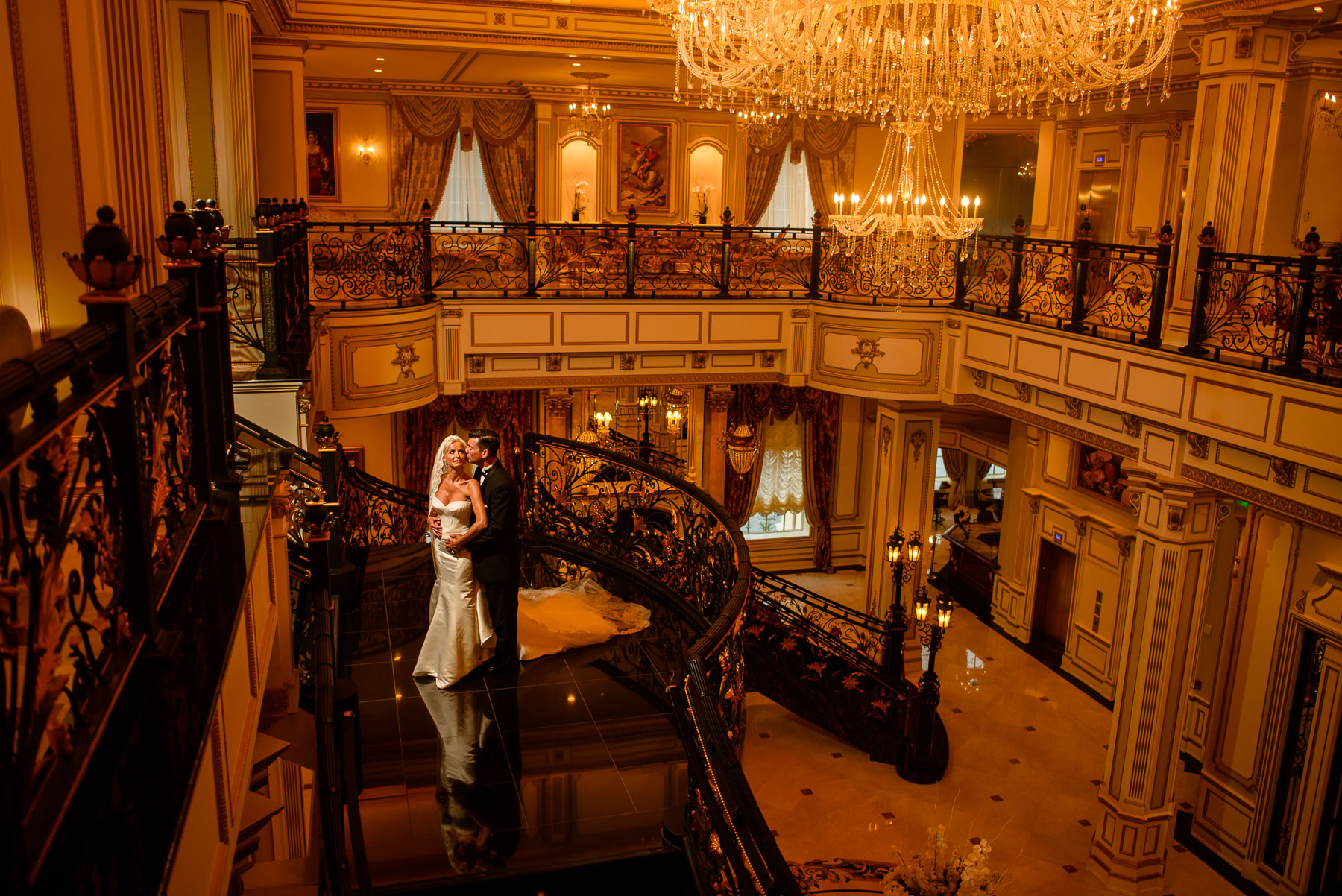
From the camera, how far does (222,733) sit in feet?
8.64

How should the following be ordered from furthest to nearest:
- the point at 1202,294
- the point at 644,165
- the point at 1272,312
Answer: the point at 644,165 < the point at 1202,294 < the point at 1272,312

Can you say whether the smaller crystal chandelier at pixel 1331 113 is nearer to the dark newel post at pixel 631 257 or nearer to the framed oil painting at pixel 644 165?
the dark newel post at pixel 631 257

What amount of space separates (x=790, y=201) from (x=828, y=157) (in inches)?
36.6

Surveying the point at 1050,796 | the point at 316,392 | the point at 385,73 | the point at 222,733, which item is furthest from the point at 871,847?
the point at 385,73

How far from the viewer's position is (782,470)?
1717 cm

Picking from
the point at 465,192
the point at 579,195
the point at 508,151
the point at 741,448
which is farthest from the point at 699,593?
the point at 465,192

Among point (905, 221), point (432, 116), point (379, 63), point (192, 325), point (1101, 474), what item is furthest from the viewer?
point (432, 116)

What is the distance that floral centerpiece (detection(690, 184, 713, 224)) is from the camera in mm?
15805

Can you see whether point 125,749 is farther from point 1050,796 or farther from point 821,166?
point 821,166

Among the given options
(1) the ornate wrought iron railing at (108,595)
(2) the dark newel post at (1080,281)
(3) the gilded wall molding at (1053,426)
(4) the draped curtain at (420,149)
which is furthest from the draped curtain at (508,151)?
(1) the ornate wrought iron railing at (108,595)

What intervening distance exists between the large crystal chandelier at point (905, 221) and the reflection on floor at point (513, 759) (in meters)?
3.56

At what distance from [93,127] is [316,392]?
19.4 ft

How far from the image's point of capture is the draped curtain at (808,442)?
16.4 meters

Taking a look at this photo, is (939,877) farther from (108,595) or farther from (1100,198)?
(1100,198)
